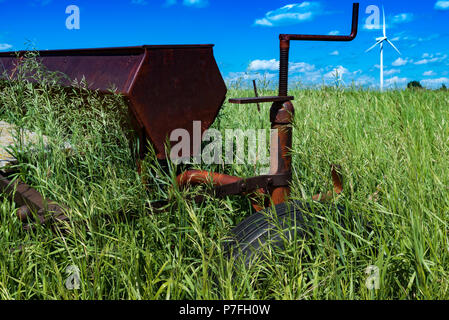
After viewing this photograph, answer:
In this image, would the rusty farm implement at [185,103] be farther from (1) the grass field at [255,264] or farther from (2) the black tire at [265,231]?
(1) the grass field at [255,264]

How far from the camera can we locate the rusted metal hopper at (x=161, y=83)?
9.67 ft

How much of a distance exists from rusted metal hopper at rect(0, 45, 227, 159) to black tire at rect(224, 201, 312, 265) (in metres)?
1.14

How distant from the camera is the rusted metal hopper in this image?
116 inches

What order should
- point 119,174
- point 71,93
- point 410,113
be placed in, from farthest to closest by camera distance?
point 410,113 → point 71,93 → point 119,174

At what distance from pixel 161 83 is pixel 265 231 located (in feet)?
4.60

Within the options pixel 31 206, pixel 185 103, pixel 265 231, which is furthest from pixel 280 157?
pixel 31 206

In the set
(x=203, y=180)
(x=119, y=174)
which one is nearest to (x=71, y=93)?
(x=119, y=174)

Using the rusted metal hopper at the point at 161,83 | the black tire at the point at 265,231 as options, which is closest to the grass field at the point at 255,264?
the black tire at the point at 265,231

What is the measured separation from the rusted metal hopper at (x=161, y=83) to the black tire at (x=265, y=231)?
1.14 m

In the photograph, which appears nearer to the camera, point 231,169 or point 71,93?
point 71,93

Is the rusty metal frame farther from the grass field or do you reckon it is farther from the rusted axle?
the rusted axle
